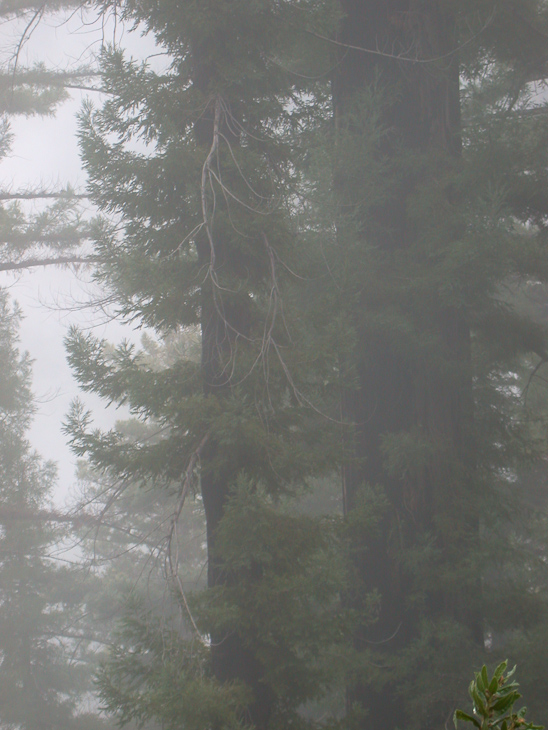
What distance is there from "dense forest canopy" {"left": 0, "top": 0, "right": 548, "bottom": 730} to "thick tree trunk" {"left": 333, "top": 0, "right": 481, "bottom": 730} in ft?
0.08

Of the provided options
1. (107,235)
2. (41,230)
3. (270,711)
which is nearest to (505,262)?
(107,235)

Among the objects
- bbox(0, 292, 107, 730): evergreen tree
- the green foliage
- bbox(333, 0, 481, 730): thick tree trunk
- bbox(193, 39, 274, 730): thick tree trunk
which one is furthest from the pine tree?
bbox(0, 292, 107, 730): evergreen tree

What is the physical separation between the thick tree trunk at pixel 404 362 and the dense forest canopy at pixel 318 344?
0.08 ft

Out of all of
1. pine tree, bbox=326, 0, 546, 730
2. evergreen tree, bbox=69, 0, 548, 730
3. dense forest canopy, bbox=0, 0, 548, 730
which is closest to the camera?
dense forest canopy, bbox=0, 0, 548, 730

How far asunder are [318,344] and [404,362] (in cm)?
211

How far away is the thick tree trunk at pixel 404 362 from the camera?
624cm

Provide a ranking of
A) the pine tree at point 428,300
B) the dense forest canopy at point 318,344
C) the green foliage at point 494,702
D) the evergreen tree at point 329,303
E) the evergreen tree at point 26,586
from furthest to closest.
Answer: the evergreen tree at point 26,586
the pine tree at point 428,300
the evergreen tree at point 329,303
the dense forest canopy at point 318,344
the green foliage at point 494,702

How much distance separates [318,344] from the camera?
5133 mm

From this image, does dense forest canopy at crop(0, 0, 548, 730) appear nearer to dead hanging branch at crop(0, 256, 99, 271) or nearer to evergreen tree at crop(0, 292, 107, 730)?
dead hanging branch at crop(0, 256, 99, 271)

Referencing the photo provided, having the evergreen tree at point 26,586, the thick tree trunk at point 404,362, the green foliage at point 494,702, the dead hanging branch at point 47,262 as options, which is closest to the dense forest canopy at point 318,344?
the thick tree trunk at point 404,362

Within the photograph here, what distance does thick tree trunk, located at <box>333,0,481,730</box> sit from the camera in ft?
20.5

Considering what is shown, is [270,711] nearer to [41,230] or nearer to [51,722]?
[41,230]

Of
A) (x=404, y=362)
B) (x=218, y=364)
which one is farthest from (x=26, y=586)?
(x=218, y=364)

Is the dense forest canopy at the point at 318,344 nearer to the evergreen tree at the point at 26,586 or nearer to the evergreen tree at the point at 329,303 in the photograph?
the evergreen tree at the point at 329,303
